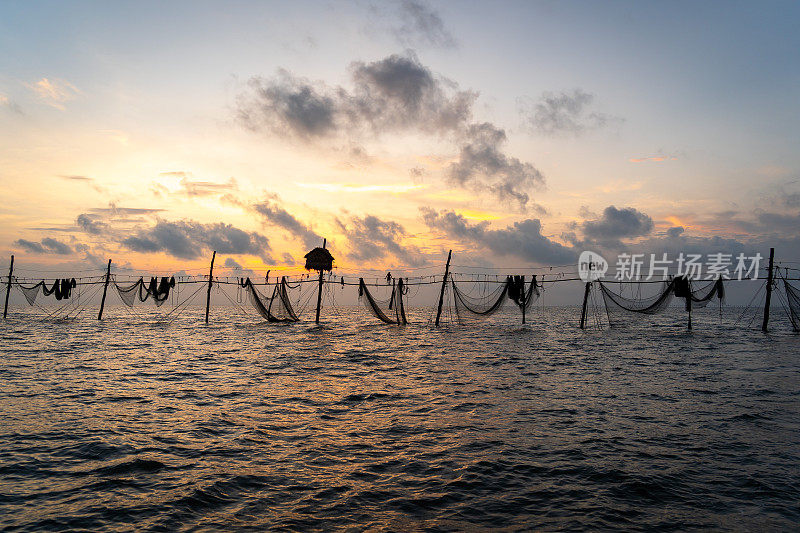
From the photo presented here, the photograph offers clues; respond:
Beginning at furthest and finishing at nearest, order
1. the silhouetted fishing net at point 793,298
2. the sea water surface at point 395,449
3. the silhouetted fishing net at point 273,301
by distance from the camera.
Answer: the silhouetted fishing net at point 273,301 → the silhouetted fishing net at point 793,298 → the sea water surface at point 395,449

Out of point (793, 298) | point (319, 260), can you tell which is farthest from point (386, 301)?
point (793, 298)

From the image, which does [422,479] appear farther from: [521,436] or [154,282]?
[154,282]

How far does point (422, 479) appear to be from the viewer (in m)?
7.80

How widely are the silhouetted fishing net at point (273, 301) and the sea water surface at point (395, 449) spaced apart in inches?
724

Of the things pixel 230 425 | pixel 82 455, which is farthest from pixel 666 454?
pixel 82 455

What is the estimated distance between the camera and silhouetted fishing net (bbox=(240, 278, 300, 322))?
125ft

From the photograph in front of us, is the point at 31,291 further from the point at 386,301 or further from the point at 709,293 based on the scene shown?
the point at 709,293

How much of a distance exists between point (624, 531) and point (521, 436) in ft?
13.6

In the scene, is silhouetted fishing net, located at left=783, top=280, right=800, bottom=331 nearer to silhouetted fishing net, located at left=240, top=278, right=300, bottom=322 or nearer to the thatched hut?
the thatched hut

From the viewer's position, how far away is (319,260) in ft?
128

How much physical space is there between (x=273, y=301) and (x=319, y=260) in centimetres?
587

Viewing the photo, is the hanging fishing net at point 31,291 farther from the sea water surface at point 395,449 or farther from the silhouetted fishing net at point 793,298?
the silhouetted fishing net at point 793,298

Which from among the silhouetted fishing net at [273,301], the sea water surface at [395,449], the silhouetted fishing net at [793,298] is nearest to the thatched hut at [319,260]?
the silhouetted fishing net at [273,301]

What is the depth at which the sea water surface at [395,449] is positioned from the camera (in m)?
6.60
